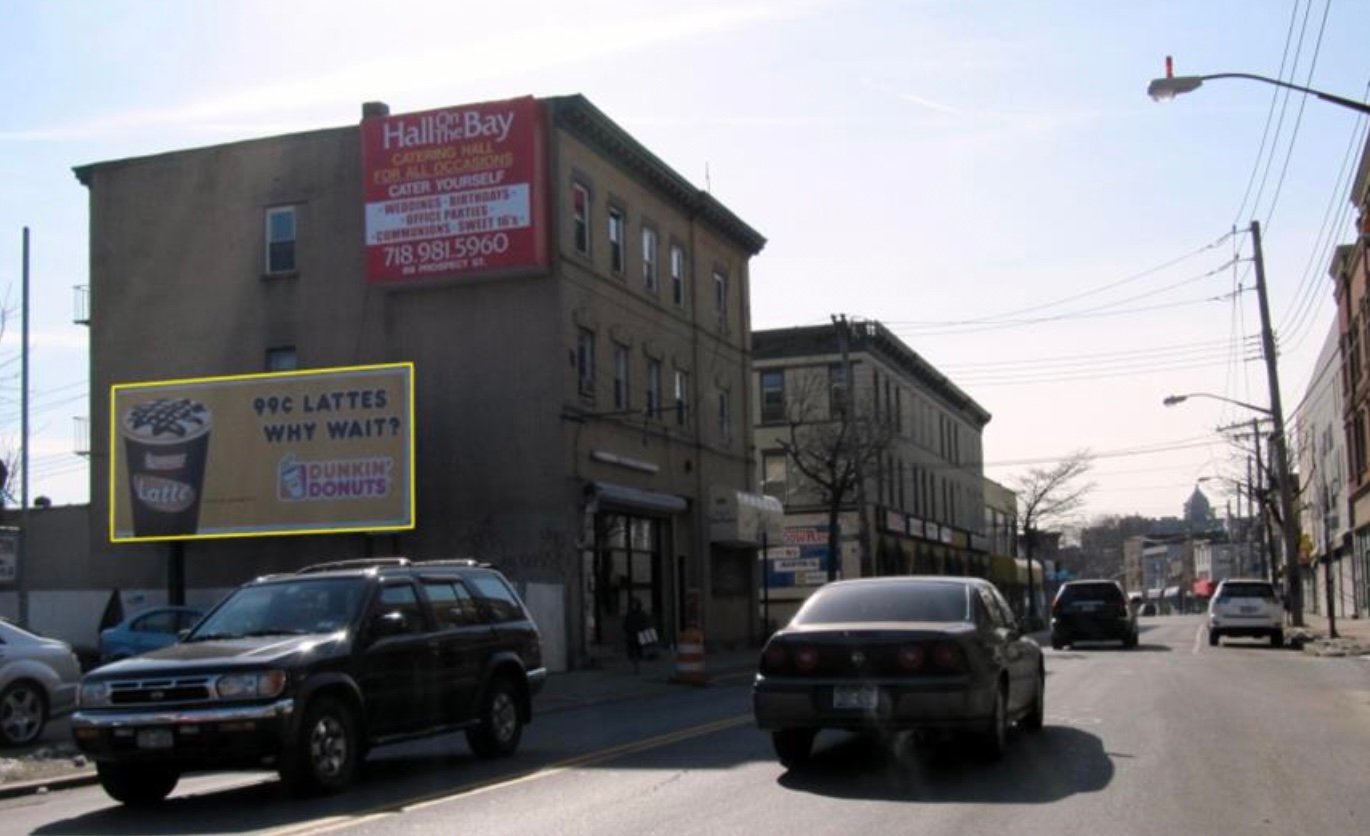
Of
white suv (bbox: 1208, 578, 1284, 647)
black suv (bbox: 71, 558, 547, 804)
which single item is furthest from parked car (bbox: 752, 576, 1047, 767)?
white suv (bbox: 1208, 578, 1284, 647)

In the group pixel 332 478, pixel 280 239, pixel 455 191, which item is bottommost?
pixel 332 478

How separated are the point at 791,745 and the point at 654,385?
27.3 m

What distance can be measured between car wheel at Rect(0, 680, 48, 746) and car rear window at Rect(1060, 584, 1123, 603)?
25427mm

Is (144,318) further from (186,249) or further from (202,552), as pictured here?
(202,552)

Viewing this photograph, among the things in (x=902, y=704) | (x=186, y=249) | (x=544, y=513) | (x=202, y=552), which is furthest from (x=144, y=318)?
(x=902, y=704)

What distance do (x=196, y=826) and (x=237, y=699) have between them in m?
1.05

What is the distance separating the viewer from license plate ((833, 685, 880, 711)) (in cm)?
1162

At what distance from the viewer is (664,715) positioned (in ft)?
62.5

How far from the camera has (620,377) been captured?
36.9 meters

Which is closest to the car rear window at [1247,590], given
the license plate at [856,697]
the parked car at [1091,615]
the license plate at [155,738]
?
the parked car at [1091,615]

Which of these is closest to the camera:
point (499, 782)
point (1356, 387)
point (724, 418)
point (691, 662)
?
point (499, 782)

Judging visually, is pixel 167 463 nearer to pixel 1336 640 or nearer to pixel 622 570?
pixel 622 570

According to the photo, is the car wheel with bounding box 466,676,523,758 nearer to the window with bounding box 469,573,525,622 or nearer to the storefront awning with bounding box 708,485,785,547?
the window with bounding box 469,573,525,622

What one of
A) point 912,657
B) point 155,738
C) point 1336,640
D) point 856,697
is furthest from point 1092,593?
point 155,738
